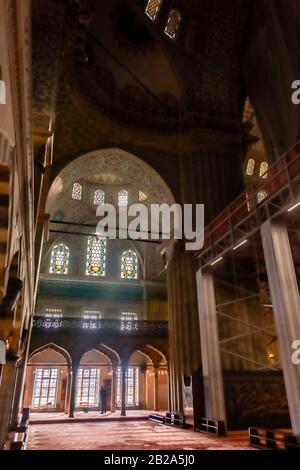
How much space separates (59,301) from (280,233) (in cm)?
1682

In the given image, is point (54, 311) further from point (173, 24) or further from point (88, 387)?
point (173, 24)

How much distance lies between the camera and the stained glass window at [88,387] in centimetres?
2109

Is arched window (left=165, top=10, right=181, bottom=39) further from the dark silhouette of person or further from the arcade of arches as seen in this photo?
the dark silhouette of person

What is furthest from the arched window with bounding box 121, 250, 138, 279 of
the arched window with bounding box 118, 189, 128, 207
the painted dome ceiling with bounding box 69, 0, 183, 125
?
the painted dome ceiling with bounding box 69, 0, 183, 125

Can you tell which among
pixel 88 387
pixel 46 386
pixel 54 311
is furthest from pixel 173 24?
pixel 46 386

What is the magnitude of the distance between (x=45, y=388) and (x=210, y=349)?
43.4 ft

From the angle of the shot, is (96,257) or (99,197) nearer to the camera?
(99,197)

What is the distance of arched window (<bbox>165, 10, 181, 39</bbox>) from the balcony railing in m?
14.8

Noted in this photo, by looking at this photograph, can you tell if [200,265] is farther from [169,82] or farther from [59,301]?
[59,301]

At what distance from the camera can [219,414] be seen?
36.7 feet

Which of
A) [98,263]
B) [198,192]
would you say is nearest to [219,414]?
[198,192]

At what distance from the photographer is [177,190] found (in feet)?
51.5

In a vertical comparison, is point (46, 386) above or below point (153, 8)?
below
